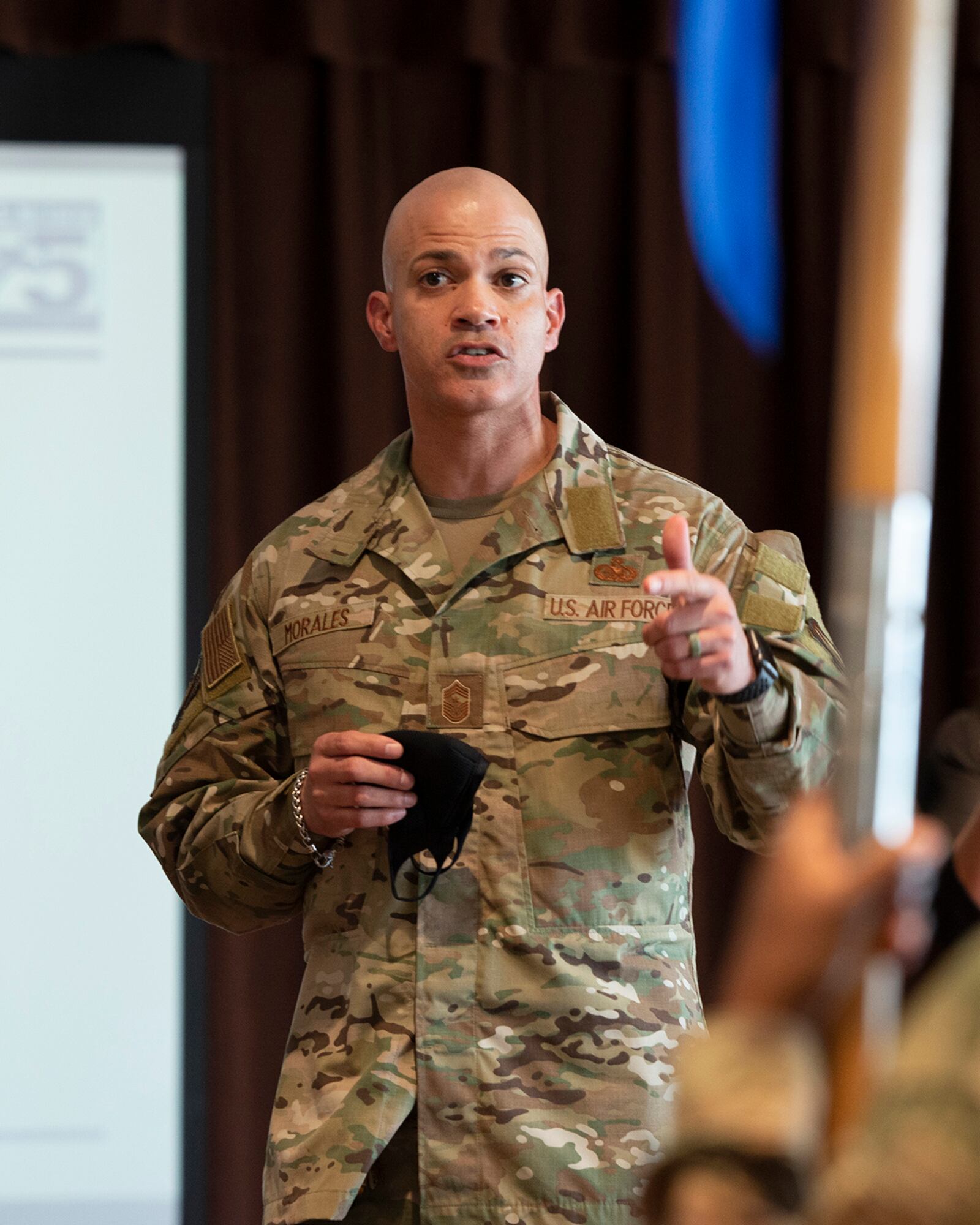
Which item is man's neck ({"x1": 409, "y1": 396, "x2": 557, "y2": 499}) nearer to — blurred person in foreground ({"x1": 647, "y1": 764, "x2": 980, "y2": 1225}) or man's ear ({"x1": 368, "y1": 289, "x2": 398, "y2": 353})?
man's ear ({"x1": 368, "y1": 289, "x2": 398, "y2": 353})

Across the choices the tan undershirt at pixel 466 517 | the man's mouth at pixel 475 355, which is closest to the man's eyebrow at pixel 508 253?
the man's mouth at pixel 475 355

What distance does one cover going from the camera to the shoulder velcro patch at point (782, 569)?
190 centimetres

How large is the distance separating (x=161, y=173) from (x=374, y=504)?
1.38 meters

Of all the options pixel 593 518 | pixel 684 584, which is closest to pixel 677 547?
pixel 684 584

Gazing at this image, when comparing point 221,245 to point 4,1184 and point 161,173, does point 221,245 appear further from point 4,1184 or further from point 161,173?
point 4,1184

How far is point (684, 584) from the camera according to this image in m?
1.41

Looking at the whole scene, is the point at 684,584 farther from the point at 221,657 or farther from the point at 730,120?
the point at 221,657

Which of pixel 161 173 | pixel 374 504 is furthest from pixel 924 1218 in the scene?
pixel 161 173

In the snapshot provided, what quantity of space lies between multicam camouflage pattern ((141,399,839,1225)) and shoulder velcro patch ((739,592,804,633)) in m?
0.02

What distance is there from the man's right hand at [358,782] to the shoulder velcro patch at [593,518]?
0.40 m

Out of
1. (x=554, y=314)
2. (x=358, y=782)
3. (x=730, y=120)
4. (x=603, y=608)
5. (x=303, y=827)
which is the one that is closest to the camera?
(x=730, y=120)

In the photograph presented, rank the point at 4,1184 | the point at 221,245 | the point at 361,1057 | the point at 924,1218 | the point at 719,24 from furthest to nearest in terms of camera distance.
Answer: the point at 221,245, the point at 4,1184, the point at 361,1057, the point at 719,24, the point at 924,1218

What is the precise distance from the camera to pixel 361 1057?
1.83 m

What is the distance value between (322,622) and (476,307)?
43cm
